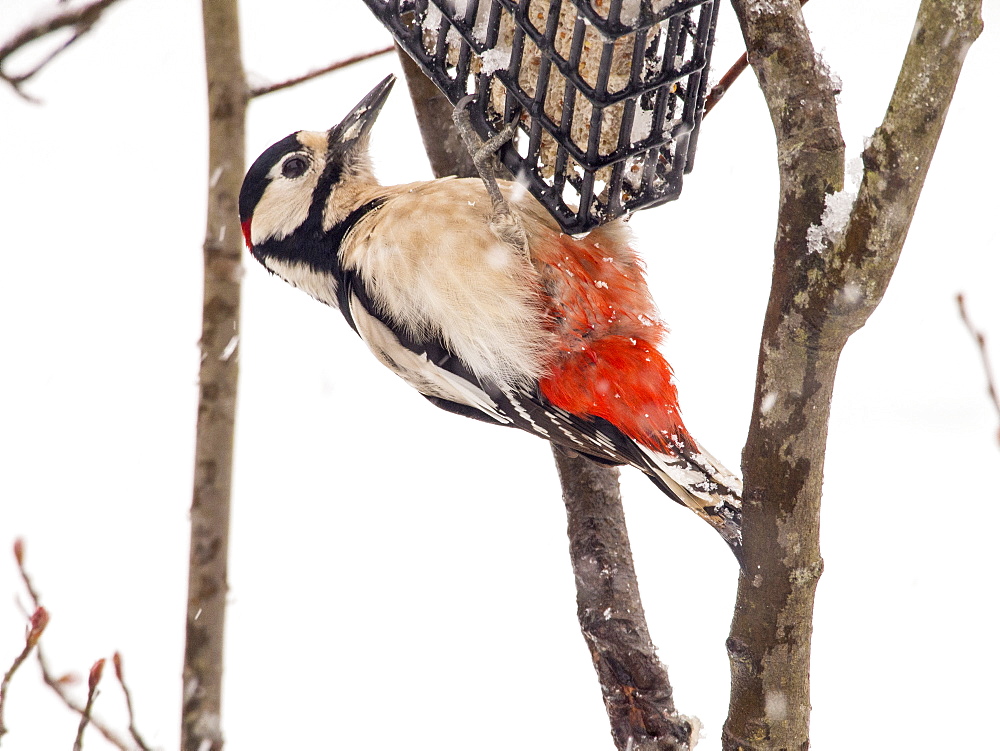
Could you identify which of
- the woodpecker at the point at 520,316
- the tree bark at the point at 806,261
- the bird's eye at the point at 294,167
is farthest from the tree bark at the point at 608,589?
the tree bark at the point at 806,261

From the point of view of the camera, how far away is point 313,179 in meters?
2.53

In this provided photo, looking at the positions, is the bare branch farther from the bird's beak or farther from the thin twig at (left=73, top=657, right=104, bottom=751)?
the thin twig at (left=73, top=657, right=104, bottom=751)

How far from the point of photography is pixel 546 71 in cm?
179

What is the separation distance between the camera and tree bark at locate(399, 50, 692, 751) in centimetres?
223

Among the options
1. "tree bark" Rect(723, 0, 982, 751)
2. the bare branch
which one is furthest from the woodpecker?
the bare branch

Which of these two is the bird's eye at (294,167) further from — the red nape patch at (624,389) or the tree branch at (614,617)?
the tree branch at (614,617)

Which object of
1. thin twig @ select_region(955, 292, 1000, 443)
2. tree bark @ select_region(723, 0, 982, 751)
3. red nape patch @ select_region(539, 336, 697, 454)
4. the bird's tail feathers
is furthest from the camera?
red nape patch @ select_region(539, 336, 697, 454)

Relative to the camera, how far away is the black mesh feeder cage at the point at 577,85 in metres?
1.72

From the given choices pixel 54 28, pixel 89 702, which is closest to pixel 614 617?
pixel 89 702

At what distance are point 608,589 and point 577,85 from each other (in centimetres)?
128

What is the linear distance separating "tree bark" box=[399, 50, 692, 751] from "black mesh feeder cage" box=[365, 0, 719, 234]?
0.58 metres

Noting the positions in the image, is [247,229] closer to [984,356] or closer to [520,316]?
[520,316]

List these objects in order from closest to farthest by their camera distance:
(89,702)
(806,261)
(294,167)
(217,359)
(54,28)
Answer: (806,261) < (89,702) < (54,28) < (217,359) < (294,167)

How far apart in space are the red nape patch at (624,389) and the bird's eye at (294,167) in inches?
33.8
